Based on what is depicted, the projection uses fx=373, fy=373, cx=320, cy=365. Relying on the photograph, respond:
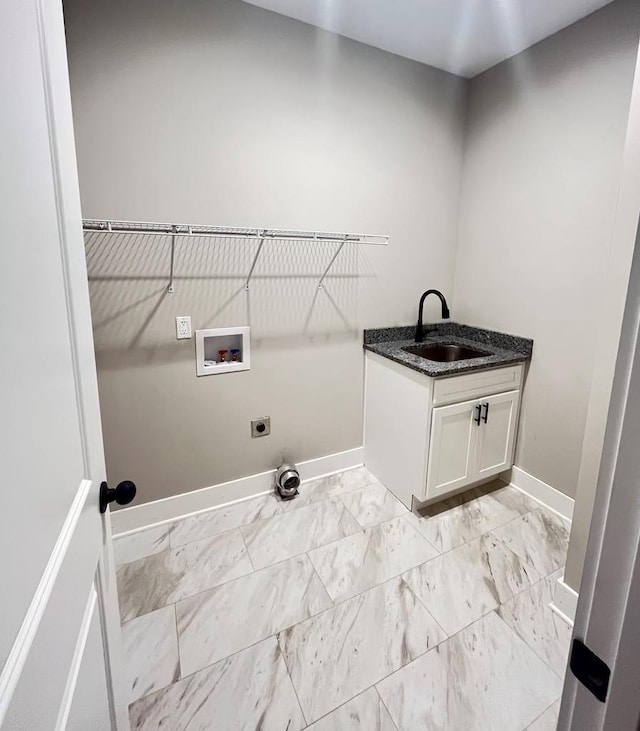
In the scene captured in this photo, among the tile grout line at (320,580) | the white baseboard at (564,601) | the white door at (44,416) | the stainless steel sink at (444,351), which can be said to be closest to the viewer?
the white door at (44,416)

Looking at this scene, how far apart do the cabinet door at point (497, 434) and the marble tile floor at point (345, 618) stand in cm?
24

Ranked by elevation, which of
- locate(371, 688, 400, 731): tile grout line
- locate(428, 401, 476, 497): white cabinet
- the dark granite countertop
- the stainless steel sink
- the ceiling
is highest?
the ceiling

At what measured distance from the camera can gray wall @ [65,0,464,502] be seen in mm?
1646

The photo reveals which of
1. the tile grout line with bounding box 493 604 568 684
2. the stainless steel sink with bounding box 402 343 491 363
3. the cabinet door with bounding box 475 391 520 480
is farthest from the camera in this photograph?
the stainless steel sink with bounding box 402 343 491 363

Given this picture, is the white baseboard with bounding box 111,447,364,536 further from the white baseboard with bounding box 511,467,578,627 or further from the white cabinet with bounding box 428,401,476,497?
the white baseboard with bounding box 511,467,578,627

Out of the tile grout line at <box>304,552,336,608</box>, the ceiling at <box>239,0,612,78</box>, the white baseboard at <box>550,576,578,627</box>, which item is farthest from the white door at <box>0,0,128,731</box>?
the ceiling at <box>239,0,612,78</box>

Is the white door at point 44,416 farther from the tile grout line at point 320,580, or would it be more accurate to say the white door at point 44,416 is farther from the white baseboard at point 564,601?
the white baseboard at point 564,601

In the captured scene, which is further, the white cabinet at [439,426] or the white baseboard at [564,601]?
the white cabinet at [439,426]

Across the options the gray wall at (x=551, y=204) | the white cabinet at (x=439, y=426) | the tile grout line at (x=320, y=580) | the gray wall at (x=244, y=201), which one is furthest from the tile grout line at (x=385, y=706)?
the gray wall at (x=551, y=204)

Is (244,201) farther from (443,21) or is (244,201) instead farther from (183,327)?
(443,21)

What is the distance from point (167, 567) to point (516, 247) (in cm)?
255

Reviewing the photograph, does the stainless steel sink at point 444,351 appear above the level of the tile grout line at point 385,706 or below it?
above

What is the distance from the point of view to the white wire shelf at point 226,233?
1.55 m

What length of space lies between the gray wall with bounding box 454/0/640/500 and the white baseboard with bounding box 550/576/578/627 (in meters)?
0.73
